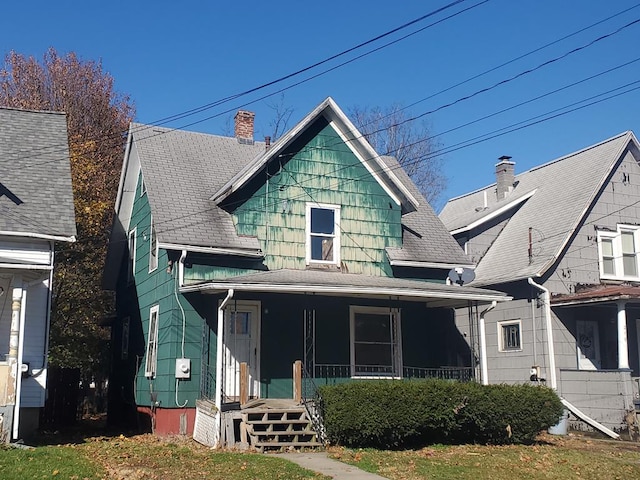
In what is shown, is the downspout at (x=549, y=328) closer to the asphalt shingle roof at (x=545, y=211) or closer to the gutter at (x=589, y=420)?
the asphalt shingle roof at (x=545, y=211)

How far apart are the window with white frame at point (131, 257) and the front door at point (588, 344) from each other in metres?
12.7

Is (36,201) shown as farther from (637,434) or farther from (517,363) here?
(637,434)

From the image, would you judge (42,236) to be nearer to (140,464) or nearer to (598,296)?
(140,464)

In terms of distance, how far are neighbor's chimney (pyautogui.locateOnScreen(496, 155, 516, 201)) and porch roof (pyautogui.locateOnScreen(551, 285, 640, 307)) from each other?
6702 mm

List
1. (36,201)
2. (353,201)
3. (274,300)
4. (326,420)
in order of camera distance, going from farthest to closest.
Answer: (353,201), (274,300), (36,201), (326,420)

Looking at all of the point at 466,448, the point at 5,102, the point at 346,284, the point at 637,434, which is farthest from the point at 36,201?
the point at 5,102

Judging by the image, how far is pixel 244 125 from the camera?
22.6 metres

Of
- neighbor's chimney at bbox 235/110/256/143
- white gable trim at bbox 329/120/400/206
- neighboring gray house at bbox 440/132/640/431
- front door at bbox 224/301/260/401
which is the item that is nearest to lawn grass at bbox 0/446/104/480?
front door at bbox 224/301/260/401

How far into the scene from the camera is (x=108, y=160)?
98.7ft

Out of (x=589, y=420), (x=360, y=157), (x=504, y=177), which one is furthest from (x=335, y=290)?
(x=504, y=177)

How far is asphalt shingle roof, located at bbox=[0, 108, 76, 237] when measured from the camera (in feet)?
50.1

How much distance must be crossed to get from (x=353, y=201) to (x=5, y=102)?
62.7ft

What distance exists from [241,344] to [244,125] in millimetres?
7879

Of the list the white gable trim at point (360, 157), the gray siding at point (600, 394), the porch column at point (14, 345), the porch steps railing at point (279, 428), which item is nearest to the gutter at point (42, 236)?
the porch column at point (14, 345)
